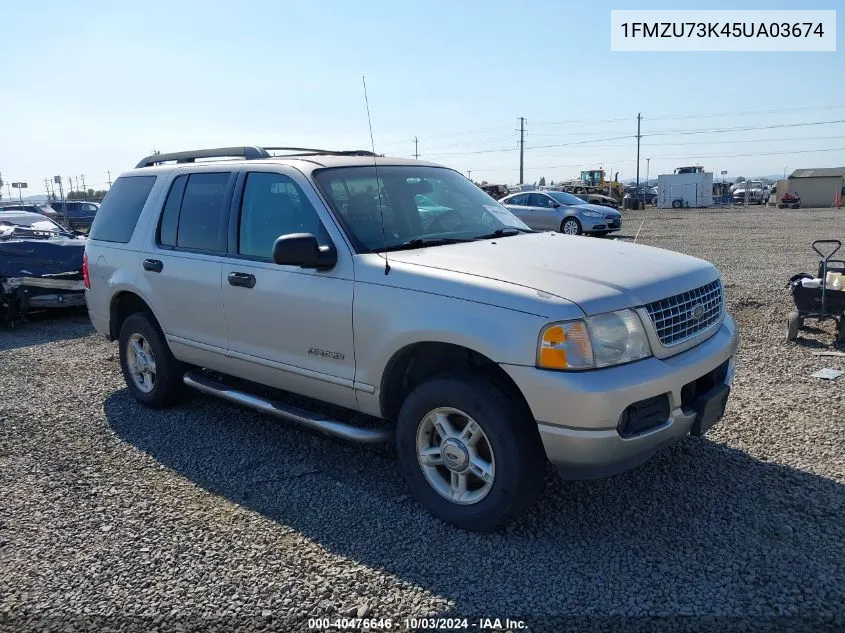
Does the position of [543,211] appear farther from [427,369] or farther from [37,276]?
[427,369]

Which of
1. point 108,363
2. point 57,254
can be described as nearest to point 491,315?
point 108,363

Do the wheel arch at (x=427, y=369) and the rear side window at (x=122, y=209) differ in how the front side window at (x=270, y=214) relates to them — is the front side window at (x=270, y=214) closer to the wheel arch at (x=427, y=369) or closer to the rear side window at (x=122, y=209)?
the wheel arch at (x=427, y=369)

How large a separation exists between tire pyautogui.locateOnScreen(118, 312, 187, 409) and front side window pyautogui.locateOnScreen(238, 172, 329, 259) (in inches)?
54.7

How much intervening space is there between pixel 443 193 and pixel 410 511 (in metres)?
2.17

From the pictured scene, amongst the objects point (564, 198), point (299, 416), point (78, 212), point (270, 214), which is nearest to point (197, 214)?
point (270, 214)

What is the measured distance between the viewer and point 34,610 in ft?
9.99

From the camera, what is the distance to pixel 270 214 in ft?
14.6

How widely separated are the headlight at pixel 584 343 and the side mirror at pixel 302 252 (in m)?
1.40

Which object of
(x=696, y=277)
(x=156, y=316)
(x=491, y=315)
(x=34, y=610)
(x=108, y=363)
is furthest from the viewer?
(x=108, y=363)

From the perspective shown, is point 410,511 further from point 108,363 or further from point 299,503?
point 108,363

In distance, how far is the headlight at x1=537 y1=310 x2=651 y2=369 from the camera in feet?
10.2

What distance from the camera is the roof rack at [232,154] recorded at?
4910 millimetres

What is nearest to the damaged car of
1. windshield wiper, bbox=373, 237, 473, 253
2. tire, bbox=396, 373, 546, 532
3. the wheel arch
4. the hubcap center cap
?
windshield wiper, bbox=373, 237, 473, 253

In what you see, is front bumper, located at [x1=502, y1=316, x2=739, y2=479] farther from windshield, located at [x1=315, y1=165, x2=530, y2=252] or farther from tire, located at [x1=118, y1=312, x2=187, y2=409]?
tire, located at [x1=118, y1=312, x2=187, y2=409]
